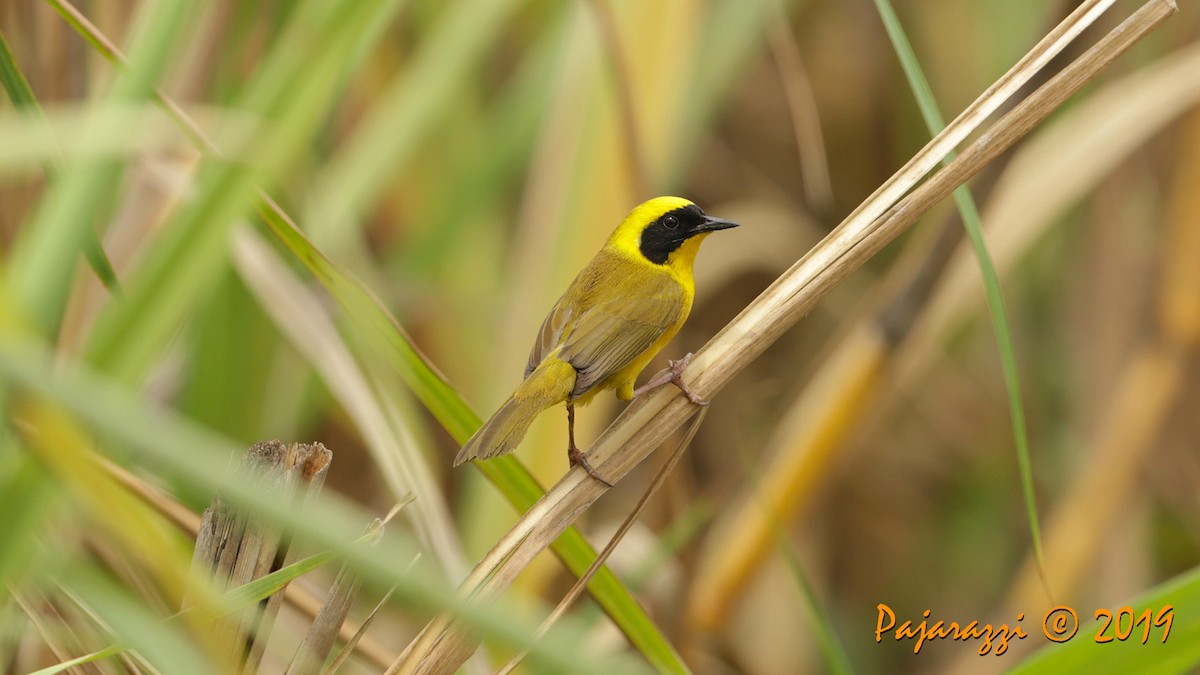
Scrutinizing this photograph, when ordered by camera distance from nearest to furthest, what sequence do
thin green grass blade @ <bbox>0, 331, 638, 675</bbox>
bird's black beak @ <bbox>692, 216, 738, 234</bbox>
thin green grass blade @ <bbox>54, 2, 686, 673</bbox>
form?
thin green grass blade @ <bbox>0, 331, 638, 675</bbox> < thin green grass blade @ <bbox>54, 2, 686, 673</bbox> < bird's black beak @ <bbox>692, 216, 738, 234</bbox>

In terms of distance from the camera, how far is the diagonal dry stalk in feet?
4.09

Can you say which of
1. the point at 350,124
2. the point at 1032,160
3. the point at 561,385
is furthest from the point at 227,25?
the point at 1032,160

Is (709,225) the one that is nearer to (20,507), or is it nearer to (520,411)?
(520,411)

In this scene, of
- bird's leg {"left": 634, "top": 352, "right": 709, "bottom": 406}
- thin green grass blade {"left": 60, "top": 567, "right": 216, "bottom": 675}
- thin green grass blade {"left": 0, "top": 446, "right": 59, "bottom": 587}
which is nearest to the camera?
thin green grass blade {"left": 60, "top": 567, "right": 216, "bottom": 675}

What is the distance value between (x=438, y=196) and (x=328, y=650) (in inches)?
79.1

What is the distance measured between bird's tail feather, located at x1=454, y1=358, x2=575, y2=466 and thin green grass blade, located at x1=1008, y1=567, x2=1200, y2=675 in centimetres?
65

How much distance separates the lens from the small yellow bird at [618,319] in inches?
63.7

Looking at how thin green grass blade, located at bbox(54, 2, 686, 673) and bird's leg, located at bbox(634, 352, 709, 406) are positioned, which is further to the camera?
bird's leg, located at bbox(634, 352, 709, 406)

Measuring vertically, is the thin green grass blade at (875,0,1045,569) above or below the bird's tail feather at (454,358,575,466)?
below

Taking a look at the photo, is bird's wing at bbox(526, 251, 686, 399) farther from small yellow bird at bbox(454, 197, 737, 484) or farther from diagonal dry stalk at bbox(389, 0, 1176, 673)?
diagonal dry stalk at bbox(389, 0, 1176, 673)

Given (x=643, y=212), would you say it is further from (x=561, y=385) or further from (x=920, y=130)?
(x=920, y=130)

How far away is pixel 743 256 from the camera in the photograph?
292cm

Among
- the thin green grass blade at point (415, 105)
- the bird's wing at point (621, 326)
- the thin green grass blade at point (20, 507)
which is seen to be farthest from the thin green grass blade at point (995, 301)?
the thin green grass blade at point (415, 105)

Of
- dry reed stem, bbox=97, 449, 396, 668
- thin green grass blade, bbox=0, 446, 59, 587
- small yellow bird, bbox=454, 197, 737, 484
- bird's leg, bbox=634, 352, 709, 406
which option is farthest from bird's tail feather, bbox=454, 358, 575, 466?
thin green grass blade, bbox=0, 446, 59, 587
